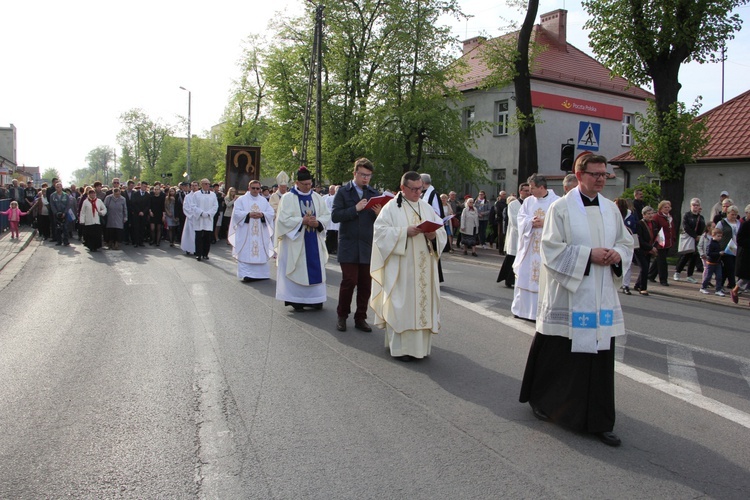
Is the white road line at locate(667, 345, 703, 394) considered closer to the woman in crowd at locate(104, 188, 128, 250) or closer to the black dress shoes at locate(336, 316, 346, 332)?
the black dress shoes at locate(336, 316, 346, 332)

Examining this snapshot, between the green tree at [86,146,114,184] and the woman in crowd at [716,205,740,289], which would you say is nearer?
the woman in crowd at [716,205,740,289]

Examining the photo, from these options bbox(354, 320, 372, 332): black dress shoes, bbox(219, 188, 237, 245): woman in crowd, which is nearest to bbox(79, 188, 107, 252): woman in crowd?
bbox(219, 188, 237, 245): woman in crowd

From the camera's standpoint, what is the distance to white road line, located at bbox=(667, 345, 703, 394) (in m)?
6.17

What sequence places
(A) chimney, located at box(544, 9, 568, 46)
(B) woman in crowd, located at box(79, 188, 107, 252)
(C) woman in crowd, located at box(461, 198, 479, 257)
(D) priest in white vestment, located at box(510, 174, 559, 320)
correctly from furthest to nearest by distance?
(A) chimney, located at box(544, 9, 568, 46)
(C) woman in crowd, located at box(461, 198, 479, 257)
(B) woman in crowd, located at box(79, 188, 107, 252)
(D) priest in white vestment, located at box(510, 174, 559, 320)

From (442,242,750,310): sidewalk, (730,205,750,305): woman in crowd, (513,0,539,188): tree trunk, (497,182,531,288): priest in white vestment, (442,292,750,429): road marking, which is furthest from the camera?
(513,0,539,188): tree trunk

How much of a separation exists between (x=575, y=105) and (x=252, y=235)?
27.8 meters

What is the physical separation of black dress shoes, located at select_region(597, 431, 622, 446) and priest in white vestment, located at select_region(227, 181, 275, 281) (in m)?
9.34

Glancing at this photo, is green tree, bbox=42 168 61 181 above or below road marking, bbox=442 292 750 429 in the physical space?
above

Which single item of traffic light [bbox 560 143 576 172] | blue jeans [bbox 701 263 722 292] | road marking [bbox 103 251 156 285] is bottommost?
road marking [bbox 103 251 156 285]

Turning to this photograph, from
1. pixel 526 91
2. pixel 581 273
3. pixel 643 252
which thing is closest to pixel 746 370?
pixel 581 273

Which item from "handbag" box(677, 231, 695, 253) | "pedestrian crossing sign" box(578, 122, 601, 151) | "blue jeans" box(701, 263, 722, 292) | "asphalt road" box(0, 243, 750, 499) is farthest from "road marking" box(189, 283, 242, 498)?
"handbag" box(677, 231, 695, 253)

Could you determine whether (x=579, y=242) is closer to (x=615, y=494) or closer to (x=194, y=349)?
(x=615, y=494)

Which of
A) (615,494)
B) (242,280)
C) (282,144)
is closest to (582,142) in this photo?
(242,280)

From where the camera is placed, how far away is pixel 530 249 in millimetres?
9461
